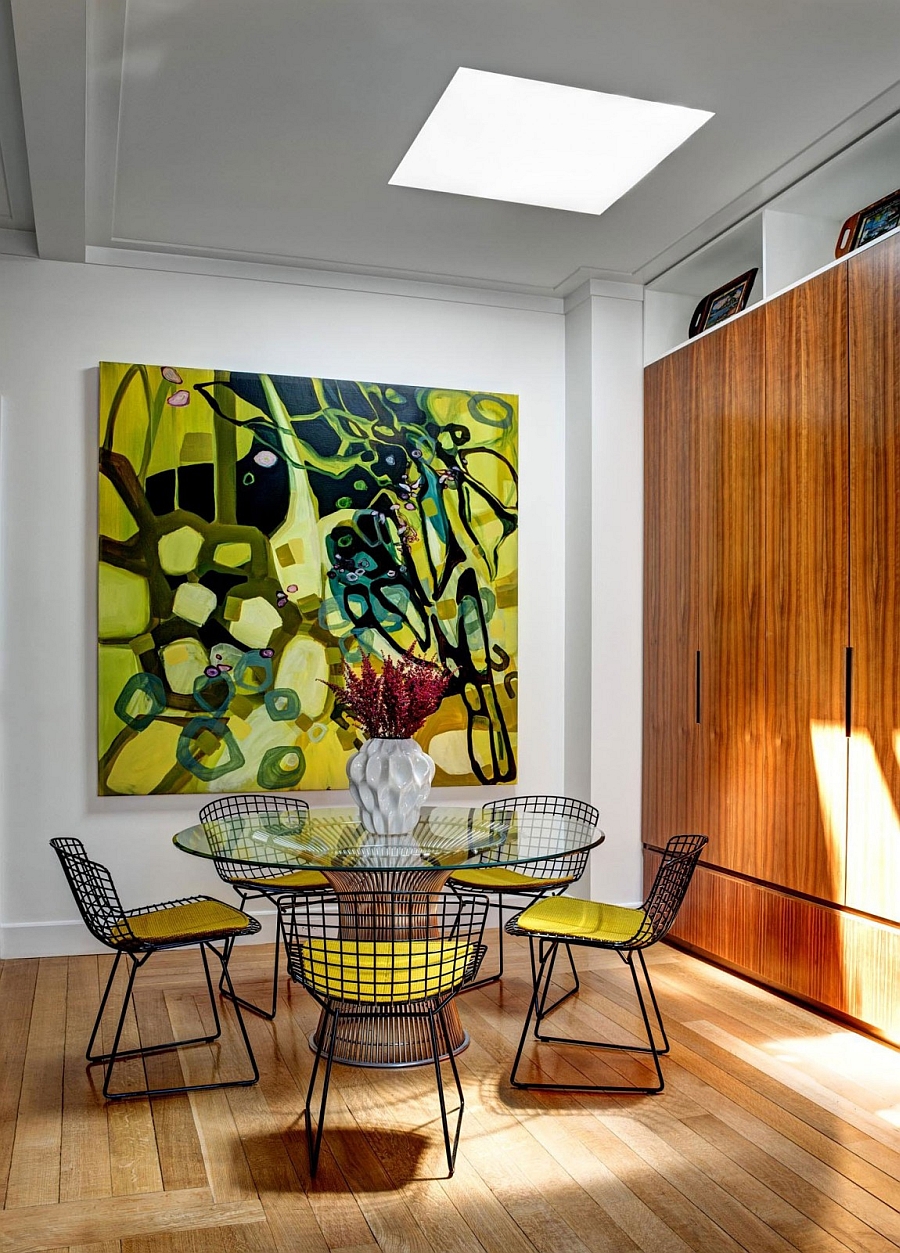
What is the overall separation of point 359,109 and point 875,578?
7.47 ft

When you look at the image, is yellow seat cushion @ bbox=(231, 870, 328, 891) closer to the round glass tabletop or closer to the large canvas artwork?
the round glass tabletop

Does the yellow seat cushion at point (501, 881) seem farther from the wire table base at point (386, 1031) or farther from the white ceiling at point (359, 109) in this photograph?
the white ceiling at point (359, 109)

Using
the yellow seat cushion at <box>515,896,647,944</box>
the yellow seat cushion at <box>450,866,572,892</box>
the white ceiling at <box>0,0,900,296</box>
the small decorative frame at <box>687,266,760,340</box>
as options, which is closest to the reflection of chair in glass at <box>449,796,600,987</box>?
the yellow seat cushion at <box>450,866,572,892</box>

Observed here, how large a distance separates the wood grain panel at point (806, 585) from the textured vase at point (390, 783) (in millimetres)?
1458

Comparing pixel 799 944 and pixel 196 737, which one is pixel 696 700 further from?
pixel 196 737

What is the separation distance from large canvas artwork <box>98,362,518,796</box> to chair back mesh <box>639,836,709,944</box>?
1.90m

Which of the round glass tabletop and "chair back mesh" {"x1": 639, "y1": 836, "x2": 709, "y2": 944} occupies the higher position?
the round glass tabletop

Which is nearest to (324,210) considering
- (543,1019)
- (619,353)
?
(619,353)

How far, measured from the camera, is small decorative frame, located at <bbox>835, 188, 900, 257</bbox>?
11.9 feet

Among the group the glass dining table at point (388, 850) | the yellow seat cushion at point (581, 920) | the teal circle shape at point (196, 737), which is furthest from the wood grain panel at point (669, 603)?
the teal circle shape at point (196, 737)

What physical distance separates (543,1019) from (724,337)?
2.79 m

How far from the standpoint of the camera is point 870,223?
3.73m

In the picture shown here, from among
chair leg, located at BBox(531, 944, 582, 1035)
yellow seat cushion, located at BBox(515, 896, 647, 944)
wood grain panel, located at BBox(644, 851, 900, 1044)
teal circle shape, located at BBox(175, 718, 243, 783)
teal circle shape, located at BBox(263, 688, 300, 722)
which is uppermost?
teal circle shape, located at BBox(263, 688, 300, 722)

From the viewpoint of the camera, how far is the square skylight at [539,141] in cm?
340
